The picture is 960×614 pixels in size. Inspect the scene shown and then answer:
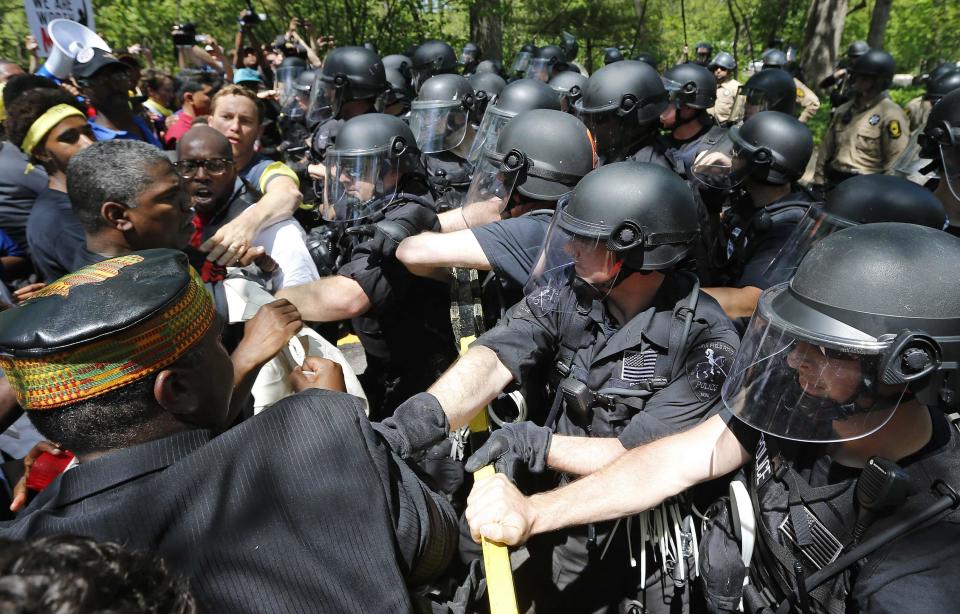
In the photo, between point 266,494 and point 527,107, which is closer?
point 266,494

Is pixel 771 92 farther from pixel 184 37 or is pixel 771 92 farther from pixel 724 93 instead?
pixel 184 37

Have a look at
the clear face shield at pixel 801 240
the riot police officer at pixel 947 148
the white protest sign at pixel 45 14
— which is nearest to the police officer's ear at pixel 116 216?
the clear face shield at pixel 801 240

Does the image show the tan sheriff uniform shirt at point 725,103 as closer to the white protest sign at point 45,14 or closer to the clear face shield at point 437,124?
the clear face shield at point 437,124

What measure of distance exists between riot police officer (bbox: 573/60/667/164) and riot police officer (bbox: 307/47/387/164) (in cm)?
222

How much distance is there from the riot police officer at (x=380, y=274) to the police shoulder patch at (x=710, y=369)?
1463 mm

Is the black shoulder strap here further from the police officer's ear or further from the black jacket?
the police officer's ear

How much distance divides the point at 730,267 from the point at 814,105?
27.0 ft

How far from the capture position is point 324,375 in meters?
2.04

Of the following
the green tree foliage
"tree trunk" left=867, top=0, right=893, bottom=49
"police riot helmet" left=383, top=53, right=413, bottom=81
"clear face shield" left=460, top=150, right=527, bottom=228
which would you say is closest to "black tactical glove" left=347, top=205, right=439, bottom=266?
"clear face shield" left=460, top=150, right=527, bottom=228

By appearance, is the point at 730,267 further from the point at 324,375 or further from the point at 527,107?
the point at 324,375

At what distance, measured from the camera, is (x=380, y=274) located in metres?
2.91

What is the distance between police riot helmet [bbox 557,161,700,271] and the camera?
217 centimetres

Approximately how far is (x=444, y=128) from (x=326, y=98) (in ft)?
5.75

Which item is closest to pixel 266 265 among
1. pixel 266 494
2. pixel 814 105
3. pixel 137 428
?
pixel 137 428
